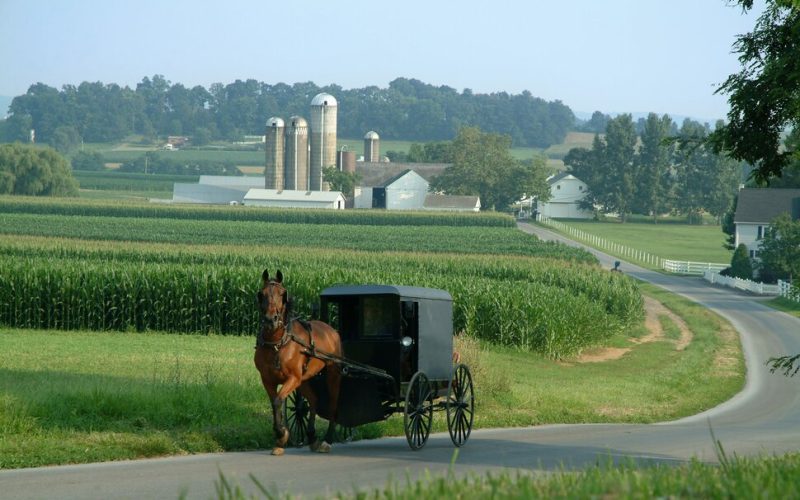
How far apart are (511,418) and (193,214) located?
10246 centimetres

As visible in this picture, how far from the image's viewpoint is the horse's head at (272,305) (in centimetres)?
1398

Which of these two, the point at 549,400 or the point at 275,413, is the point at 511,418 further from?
the point at 275,413

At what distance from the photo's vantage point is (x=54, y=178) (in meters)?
141

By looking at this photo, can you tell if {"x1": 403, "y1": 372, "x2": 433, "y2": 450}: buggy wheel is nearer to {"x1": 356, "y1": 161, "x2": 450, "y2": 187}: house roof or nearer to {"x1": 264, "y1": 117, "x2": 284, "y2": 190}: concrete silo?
{"x1": 264, "y1": 117, "x2": 284, "y2": 190}: concrete silo

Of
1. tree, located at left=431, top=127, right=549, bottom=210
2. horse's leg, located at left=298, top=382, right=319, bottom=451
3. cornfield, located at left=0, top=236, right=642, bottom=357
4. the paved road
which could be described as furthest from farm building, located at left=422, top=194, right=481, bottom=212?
horse's leg, located at left=298, top=382, right=319, bottom=451

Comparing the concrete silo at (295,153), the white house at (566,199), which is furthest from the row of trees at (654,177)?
the concrete silo at (295,153)

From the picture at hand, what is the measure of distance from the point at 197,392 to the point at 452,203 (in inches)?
5226

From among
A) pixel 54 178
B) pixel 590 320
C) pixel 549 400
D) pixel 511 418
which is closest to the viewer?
pixel 511 418

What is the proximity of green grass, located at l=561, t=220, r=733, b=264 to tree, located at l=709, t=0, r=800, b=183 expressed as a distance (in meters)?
84.1

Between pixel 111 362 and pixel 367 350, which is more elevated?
pixel 367 350

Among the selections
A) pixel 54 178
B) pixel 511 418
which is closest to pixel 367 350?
pixel 511 418

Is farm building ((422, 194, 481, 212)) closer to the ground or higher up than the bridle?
closer to the ground

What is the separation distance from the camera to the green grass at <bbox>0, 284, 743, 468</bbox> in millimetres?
14891

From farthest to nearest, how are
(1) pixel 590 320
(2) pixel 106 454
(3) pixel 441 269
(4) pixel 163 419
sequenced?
1. (3) pixel 441 269
2. (1) pixel 590 320
3. (4) pixel 163 419
4. (2) pixel 106 454
